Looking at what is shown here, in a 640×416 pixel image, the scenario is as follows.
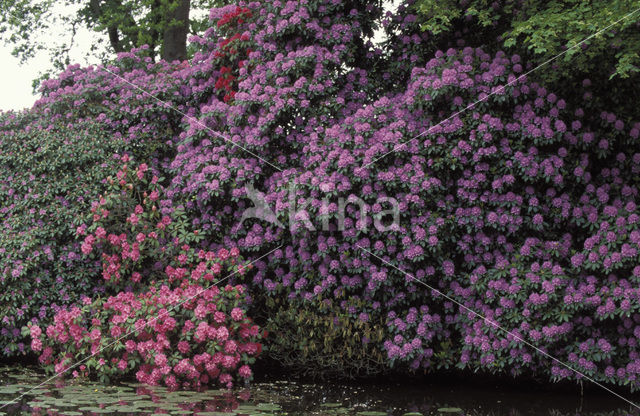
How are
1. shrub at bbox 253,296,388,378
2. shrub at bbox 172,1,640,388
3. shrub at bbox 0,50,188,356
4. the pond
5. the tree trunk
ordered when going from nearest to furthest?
the pond < shrub at bbox 172,1,640,388 < shrub at bbox 253,296,388,378 < shrub at bbox 0,50,188,356 < the tree trunk

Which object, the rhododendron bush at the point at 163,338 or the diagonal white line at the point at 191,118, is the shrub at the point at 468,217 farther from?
the rhododendron bush at the point at 163,338

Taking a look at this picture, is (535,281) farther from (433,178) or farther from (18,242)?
(18,242)

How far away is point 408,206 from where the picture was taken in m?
7.66

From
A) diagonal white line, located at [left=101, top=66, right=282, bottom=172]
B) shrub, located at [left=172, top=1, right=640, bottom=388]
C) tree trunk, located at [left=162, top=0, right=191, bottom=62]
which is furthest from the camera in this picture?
tree trunk, located at [left=162, top=0, right=191, bottom=62]

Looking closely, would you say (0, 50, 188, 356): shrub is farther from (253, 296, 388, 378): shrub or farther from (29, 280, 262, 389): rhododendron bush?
(253, 296, 388, 378): shrub

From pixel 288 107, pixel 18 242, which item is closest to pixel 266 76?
pixel 288 107

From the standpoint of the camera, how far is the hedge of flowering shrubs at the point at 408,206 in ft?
24.0

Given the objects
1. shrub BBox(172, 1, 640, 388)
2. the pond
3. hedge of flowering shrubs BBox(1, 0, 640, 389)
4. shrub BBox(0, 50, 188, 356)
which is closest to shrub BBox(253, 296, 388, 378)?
hedge of flowering shrubs BBox(1, 0, 640, 389)

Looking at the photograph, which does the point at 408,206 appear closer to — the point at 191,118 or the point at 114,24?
the point at 191,118

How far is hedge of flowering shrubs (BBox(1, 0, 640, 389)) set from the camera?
7305 millimetres

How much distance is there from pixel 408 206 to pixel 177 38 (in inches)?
367

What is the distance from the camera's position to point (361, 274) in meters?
8.03

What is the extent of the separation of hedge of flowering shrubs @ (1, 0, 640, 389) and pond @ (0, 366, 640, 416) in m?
0.34

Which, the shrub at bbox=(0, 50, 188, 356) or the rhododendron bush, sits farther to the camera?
the shrub at bbox=(0, 50, 188, 356)
